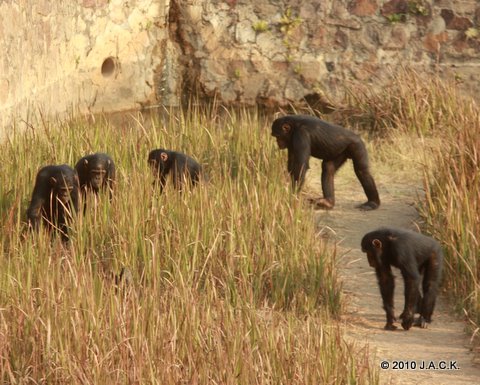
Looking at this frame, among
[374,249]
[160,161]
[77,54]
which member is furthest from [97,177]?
[77,54]

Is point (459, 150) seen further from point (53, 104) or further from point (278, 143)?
point (53, 104)

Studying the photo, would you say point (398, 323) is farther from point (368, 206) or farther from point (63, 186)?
point (368, 206)

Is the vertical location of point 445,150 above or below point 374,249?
above

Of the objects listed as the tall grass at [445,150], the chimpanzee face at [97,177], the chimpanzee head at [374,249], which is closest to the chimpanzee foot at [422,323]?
the tall grass at [445,150]

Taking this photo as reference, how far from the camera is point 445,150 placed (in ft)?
31.8

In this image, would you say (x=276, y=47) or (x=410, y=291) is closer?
(x=410, y=291)

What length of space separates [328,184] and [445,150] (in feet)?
3.34

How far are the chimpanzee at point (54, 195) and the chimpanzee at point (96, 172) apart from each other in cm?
23

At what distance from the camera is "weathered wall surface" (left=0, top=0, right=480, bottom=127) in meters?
12.9

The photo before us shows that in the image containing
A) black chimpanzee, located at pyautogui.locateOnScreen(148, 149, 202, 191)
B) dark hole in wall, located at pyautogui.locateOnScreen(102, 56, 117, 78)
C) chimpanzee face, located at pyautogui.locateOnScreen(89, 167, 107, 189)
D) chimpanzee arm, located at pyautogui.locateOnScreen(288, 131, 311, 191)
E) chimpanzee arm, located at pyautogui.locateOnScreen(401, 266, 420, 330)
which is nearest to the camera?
chimpanzee arm, located at pyautogui.locateOnScreen(401, 266, 420, 330)

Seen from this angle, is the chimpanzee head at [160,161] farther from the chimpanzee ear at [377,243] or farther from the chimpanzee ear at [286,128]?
the chimpanzee ear at [377,243]

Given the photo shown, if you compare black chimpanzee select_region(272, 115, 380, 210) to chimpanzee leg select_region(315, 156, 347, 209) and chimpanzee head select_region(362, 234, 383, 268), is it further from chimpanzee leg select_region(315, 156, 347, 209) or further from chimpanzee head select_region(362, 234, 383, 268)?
chimpanzee head select_region(362, 234, 383, 268)

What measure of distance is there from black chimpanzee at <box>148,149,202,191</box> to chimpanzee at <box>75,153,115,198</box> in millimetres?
699

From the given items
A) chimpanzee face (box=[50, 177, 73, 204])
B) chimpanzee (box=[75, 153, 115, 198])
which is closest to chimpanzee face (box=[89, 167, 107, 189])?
chimpanzee (box=[75, 153, 115, 198])
